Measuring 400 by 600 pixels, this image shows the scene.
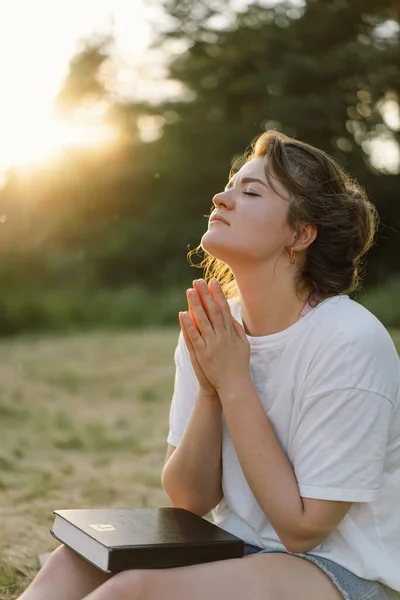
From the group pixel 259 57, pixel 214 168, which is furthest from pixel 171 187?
pixel 259 57

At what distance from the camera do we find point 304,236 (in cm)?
176

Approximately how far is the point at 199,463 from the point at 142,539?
326 mm

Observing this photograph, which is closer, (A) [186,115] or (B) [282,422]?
(B) [282,422]

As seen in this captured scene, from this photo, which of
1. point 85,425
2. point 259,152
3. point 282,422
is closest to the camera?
point 282,422

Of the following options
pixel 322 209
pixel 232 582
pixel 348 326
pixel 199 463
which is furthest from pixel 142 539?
pixel 322 209

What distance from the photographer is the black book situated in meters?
1.42

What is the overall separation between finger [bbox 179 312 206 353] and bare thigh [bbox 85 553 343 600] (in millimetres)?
436

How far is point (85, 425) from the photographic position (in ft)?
16.5

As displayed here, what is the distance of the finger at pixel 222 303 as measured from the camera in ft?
5.49

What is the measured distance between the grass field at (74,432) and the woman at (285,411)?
0.92m

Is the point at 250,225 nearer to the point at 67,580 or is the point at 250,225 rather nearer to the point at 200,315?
the point at 200,315

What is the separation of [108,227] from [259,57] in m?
4.13

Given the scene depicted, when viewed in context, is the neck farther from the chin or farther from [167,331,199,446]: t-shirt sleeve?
[167,331,199,446]: t-shirt sleeve

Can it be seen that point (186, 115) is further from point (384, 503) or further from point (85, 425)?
point (384, 503)
